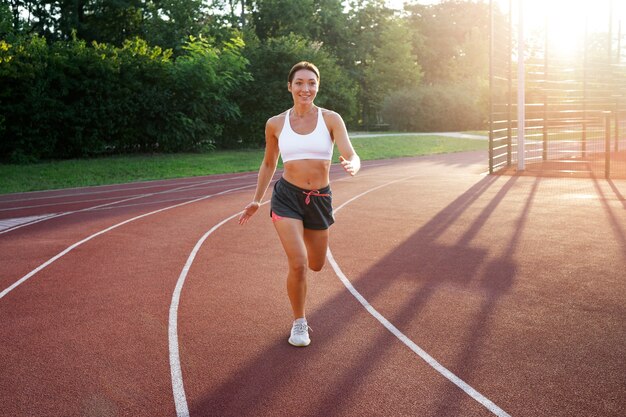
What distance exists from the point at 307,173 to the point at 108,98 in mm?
22030

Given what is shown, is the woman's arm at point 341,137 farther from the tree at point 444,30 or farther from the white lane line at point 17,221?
the tree at point 444,30

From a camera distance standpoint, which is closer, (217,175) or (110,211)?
(110,211)

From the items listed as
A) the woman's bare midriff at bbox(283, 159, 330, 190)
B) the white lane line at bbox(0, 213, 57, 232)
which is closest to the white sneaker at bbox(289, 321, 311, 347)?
the woman's bare midriff at bbox(283, 159, 330, 190)

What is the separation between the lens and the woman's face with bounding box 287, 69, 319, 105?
17.0 feet

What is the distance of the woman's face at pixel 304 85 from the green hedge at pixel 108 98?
801 inches

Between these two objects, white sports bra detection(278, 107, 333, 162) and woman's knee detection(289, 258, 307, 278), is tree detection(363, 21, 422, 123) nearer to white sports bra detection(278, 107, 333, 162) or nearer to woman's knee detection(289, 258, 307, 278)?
white sports bra detection(278, 107, 333, 162)

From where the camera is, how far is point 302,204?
5.30 m

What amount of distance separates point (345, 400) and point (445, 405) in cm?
64

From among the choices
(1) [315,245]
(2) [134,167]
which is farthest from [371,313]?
(2) [134,167]

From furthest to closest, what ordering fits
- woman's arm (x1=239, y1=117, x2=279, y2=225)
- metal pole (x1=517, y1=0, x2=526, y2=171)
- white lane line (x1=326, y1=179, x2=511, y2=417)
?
metal pole (x1=517, y1=0, x2=526, y2=171) → woman's arm (x1=239, y1=117, x2=279, y2=225) → white lane line (x1=326, y1=179, x2=511, y2=417)

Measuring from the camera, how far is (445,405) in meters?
4.33

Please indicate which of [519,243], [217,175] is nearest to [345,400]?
[519,243]

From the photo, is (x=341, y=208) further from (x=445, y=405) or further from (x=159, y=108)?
(x=159, y=108)

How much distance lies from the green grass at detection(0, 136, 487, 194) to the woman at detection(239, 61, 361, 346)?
1436 cm
